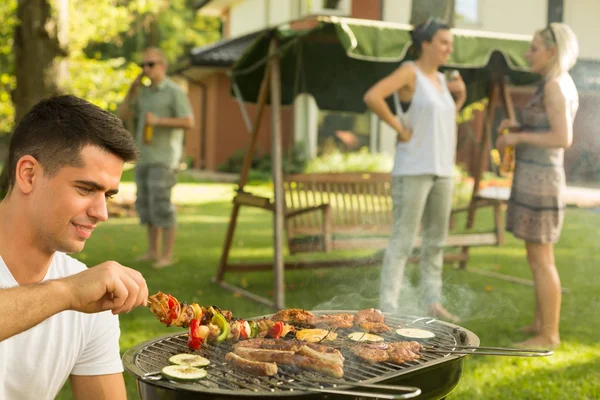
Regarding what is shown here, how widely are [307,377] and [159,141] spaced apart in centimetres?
626

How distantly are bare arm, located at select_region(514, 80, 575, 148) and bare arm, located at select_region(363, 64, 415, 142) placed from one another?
36.1 inches

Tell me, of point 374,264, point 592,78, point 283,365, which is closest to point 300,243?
point 374,264

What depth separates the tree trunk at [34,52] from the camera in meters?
11.1

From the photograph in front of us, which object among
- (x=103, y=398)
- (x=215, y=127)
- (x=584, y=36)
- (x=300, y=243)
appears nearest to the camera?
(x=103, y=398)

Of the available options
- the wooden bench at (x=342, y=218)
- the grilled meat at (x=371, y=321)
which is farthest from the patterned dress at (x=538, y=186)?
the grilled meat at (x=371, y=321)

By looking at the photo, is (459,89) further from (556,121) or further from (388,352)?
(388,352)

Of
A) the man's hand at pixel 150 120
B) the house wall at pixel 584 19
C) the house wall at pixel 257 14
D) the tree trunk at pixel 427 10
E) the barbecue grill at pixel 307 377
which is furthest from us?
the house wall at pixel 257 14

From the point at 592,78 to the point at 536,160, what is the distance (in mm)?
3435

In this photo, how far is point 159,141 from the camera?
27.3ft

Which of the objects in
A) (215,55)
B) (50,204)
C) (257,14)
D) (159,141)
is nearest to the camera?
(50,204)

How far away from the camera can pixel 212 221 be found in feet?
43.2

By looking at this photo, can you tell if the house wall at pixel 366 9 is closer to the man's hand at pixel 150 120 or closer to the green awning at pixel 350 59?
the green awning at pixel 350 59

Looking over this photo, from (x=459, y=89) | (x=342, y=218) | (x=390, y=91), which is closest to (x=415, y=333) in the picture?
(x=390, y=91)

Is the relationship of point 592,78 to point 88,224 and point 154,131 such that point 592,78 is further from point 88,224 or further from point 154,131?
point 88,224
